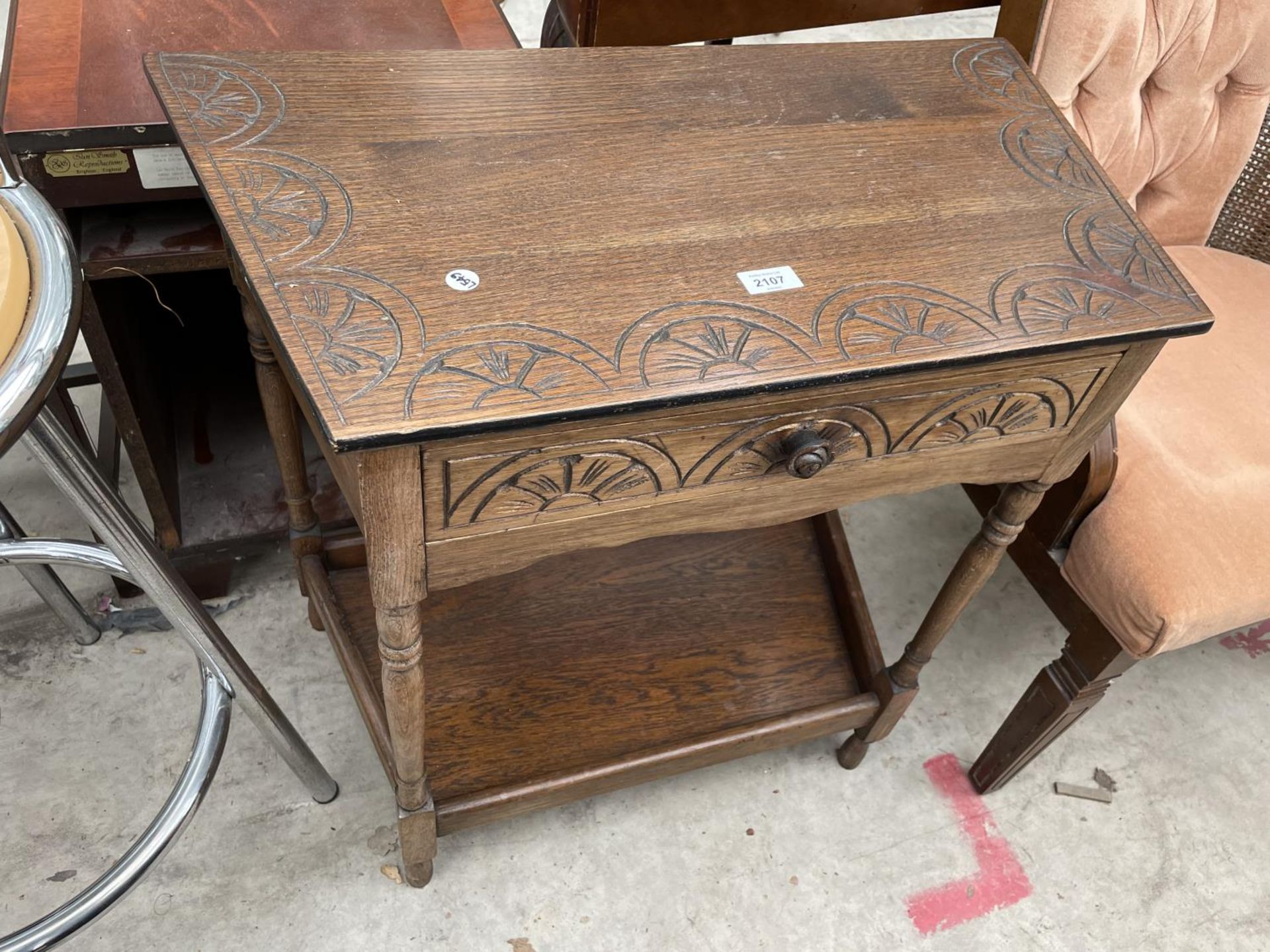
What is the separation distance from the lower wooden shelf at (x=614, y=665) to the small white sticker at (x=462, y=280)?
2.06ft

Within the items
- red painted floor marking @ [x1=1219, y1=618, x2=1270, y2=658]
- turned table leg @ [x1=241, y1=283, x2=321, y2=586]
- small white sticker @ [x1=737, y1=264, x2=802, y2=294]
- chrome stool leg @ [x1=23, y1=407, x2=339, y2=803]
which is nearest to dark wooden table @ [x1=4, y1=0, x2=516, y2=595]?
turned table leg @ [x1=241, y1=283, x2=321, y2=586]

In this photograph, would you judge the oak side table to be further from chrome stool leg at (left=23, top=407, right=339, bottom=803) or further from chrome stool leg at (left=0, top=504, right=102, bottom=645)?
chrome stool leg at (left=0, top=504, right=102, bottom=645)

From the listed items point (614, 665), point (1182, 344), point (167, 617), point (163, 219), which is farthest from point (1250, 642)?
point (163, 219)

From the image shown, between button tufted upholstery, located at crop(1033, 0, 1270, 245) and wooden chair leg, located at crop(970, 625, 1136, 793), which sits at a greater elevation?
Answer: button tufted upholstery, located at crop(1033, 0, 1270, 245)

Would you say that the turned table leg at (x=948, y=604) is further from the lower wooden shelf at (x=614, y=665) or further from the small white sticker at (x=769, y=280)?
the small white sticker at (x=769, y=280)

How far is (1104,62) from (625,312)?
83 cm

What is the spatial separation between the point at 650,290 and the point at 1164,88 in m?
0.93

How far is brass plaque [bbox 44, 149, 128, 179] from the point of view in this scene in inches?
40.9

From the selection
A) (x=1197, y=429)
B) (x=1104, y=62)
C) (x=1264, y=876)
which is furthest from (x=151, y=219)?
(x=1264, y=876)

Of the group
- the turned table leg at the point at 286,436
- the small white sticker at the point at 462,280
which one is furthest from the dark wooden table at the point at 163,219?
the small white sticker at the point at 462,280

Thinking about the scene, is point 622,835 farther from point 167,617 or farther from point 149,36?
point 149,36

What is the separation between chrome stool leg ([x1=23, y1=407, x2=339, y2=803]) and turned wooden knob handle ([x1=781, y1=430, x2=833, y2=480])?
55 cm

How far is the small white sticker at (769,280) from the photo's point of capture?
31.1 inches

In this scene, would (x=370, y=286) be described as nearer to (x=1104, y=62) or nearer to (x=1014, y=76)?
(x=1014, y=76)
